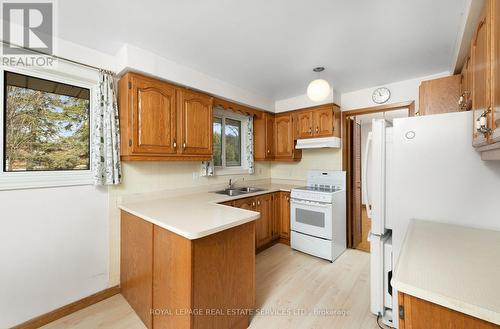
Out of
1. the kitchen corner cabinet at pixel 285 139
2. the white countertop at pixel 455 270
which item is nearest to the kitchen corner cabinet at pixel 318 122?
the kitchen corner cabinet at pixel 285 139

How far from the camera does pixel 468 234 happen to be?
1.20m

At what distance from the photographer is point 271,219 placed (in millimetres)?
3299

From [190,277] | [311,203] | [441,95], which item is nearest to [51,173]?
[190,277]

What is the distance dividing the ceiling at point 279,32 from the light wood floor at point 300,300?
240 centimetres

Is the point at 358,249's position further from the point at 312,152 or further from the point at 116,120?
the point at 116,120

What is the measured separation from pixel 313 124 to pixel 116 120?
261cm

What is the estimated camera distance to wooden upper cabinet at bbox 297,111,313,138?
3.36m

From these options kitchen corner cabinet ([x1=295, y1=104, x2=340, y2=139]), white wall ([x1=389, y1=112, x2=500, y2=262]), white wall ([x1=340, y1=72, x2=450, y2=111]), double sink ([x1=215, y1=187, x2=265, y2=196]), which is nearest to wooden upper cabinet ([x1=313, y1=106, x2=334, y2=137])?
kitchen corner cabinet ([x1=295, y1=104, x2=340, y2=139])

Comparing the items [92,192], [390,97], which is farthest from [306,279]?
[390,97]

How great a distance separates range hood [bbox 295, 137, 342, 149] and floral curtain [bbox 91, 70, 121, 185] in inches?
99.2

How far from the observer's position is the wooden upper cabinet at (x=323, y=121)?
10.3ft

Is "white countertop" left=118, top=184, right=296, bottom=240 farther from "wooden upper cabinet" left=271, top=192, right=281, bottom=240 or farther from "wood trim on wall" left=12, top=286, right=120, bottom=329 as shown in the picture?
"wooden upper cabinet" left=271, top=192, right=281, bottom=240

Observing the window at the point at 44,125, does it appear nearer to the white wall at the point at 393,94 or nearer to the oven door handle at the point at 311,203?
the oven door handle at the point at 311,203

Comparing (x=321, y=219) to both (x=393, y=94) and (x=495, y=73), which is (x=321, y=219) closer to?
(x=393, y=94)
